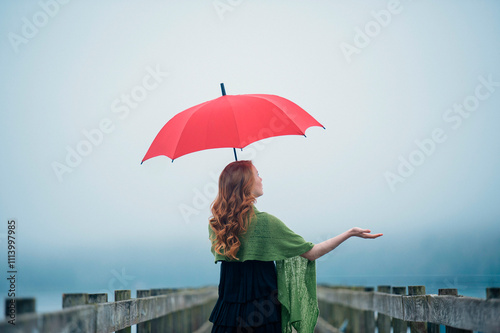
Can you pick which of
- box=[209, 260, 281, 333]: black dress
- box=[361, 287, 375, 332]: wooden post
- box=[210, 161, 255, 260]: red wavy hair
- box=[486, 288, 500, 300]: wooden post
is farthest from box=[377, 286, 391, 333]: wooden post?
box=[486, 288, 500, 300]: wooden post

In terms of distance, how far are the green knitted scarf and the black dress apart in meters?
0.06

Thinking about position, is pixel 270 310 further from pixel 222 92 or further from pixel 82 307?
pixel 222 92

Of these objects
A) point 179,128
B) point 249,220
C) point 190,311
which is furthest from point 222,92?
point 190,311

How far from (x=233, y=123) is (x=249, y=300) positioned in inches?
48.3

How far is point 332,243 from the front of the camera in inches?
149

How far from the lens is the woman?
3.87m

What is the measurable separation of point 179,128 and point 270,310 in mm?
1506

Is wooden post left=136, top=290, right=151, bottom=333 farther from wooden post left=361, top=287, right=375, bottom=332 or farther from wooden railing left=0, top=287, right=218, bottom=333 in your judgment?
wooden post left=361, top=287, right=375, bottom=332

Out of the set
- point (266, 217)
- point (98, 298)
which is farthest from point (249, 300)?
point (98, 298)

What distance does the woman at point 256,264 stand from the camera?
3.87 meters

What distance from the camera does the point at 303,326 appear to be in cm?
395

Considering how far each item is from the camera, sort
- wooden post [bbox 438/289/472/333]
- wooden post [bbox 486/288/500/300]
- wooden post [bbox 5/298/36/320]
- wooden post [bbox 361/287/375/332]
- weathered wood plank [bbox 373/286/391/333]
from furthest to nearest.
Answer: wooden post [bbox 361/287/375/332]
weathered wood plank [bbox 373/286/391/333]
wooden post [bbox 438/289/472/333]
wooden post [bbox 486/288/500/300]
wooden post [bbox 5/298/36/320]

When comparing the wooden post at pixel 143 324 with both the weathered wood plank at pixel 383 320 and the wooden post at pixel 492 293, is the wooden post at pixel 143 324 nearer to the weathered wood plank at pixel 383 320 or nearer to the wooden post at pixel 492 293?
the weathered wood plank at pixel 383 320

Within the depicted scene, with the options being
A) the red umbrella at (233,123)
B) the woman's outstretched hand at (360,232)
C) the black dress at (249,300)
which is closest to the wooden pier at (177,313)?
the woman's outstretched hand at (360,232)
